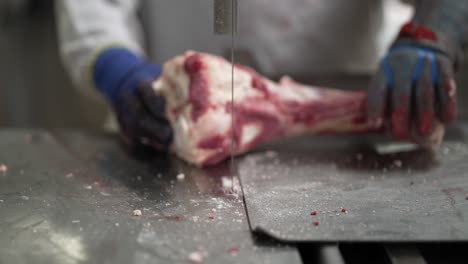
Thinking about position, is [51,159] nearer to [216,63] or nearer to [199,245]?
[216,63]

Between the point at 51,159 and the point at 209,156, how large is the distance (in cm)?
43

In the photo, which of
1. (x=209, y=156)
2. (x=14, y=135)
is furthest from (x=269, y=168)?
(x=14, y=135)

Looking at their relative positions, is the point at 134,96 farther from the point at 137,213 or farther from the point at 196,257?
the point at 196,257

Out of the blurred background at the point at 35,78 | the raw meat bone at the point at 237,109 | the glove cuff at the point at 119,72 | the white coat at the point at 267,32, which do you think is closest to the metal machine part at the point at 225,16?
the raw meat bone at the point at 237,109

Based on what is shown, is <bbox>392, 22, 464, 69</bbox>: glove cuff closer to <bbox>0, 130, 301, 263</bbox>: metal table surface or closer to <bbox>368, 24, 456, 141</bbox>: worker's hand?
<bbox>368, 24, 456, 141</bbox>: worker's hand

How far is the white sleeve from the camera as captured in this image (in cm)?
185

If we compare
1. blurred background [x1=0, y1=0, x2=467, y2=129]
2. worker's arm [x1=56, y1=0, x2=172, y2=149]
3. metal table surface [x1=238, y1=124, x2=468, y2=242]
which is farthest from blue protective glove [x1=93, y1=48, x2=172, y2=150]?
blurred background [x1=0, y1=0, x2=467, y2=129]

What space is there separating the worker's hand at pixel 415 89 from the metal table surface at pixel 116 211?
1.50 ft

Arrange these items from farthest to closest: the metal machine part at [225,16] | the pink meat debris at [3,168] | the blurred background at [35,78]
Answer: the blurred background at [35,78]
the pink meat debris at [3,168]
the metal machine part at [225,16]

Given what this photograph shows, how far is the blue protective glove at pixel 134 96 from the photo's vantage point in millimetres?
1480

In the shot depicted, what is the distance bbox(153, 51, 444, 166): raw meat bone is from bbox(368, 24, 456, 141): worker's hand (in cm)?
7

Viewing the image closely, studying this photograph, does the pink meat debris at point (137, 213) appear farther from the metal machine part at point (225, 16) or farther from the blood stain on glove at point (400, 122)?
the blood stain on glove at point (400, 122)

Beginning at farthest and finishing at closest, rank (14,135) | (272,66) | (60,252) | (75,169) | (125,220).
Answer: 1. (272,66)
2. (14,135)
3. (75,169)
4. (125,220)
5. (60,252)

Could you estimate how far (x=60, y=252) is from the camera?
93 centimetres
